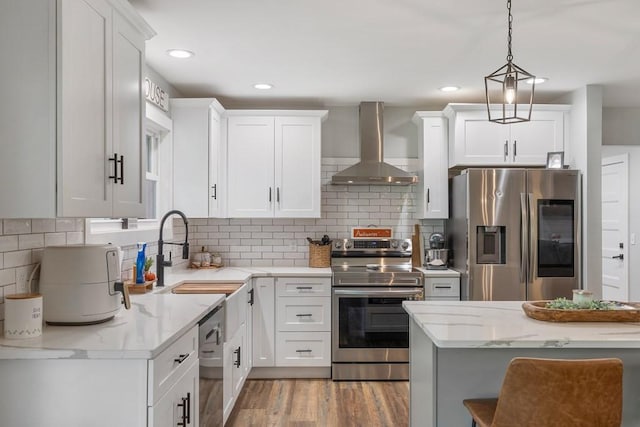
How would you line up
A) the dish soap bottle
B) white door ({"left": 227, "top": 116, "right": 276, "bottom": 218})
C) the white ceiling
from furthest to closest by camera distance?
1. white door ({"left": 227, "top": 116, "right": 276, "bottom": 218})
2. the dish soap bottle
3. the white ceiling

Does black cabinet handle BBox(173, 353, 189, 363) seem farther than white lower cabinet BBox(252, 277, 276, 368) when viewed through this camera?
No

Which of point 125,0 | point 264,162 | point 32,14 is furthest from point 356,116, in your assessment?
point 32,14

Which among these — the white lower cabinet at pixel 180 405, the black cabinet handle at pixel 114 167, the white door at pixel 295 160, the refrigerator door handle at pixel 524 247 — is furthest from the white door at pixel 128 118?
the refrigerator door handle at pixel 524 247

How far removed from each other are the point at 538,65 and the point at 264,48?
1.98 m

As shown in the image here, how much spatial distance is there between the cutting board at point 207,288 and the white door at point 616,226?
437 cm

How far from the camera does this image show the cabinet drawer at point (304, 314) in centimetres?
405

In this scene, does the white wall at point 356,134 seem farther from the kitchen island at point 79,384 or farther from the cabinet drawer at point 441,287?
the kitchen island at point 79,384

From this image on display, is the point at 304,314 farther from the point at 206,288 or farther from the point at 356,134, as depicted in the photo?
the point at 356,134

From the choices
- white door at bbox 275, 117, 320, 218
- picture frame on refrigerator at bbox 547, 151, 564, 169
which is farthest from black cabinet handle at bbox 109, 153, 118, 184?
picture frame on refrigerator at bbox 547, 151, 564, 169

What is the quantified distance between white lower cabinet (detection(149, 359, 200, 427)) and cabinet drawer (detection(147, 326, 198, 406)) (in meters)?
0.03

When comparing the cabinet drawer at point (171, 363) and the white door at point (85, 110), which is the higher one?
the white door at point (85, 110)

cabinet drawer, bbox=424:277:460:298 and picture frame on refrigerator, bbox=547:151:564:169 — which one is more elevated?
picture frame on refrigerator, bbox=547:151:564:169

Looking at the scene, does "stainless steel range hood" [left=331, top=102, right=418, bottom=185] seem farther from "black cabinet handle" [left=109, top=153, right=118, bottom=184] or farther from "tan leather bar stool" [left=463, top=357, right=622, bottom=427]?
"tan leather bar stool" [left=463, top=357, right=622, bottom=427]

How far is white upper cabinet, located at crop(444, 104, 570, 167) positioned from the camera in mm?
4234
